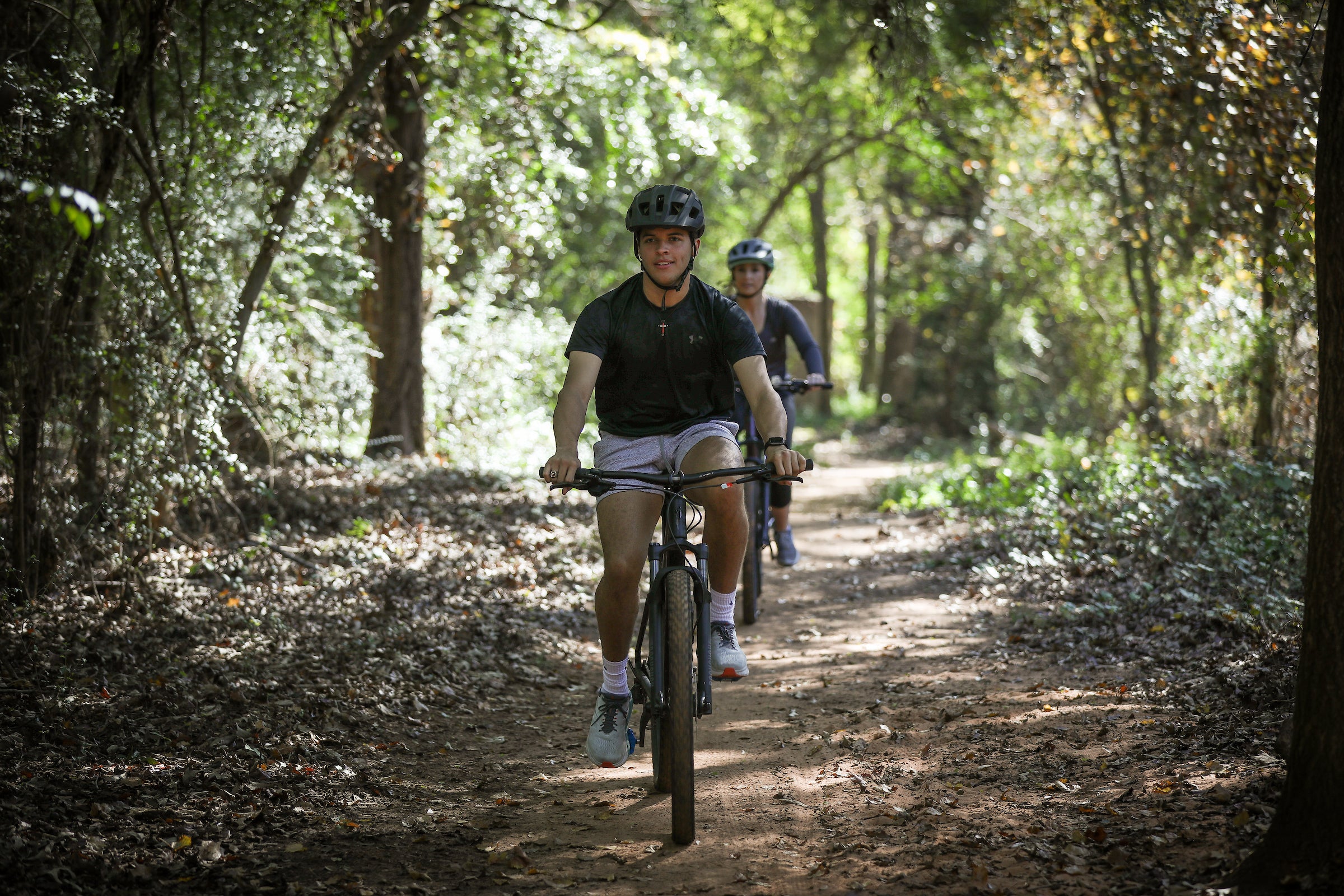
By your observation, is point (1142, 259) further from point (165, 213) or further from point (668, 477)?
point (165, 213)

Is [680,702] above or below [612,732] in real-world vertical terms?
above

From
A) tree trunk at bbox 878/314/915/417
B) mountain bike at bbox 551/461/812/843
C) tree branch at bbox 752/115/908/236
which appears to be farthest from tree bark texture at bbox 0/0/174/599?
tree trunk at bbox 878/314/915/417

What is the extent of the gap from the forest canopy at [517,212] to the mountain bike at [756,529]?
2814 mm

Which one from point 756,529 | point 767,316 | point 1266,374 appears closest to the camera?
point 756,529

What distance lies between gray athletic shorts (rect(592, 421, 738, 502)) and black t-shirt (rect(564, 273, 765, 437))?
0.04 meters

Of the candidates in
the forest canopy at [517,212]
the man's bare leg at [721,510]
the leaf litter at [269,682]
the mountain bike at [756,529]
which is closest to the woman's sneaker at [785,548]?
the mountain bike at [756,529]

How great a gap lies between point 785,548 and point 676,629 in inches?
174

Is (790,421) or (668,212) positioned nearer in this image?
(668,212)

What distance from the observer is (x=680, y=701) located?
13.4ft

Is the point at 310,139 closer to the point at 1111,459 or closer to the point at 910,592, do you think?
the point at 910,592

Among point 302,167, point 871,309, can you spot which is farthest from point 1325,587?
point 871,309

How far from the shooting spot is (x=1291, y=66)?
26.2 ft

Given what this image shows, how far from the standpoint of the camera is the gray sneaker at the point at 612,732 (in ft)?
15.1

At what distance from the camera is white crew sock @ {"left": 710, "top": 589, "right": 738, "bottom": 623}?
4859mm
